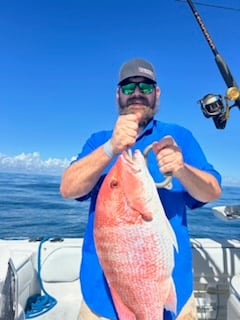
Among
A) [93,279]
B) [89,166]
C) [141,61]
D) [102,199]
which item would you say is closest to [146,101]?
[141,61]

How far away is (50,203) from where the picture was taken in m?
10.2

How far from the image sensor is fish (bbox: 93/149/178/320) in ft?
4.03

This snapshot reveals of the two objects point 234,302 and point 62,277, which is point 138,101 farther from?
point 62,277

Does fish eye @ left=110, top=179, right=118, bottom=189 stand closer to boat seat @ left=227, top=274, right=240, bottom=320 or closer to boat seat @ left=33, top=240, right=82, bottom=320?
boat seat @ left=227, top=274, right=240, bottom=320

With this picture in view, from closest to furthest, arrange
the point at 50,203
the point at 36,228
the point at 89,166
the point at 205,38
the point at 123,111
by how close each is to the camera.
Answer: the point at 89,166, the point at 123,111, the point at 205,38, the point at 36,228, the point at 50,203

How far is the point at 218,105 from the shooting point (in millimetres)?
2482

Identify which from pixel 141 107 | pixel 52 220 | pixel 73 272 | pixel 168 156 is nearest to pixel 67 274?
pixel 73 272

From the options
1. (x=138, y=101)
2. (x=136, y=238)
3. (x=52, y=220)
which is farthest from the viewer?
(x=52, y=220)

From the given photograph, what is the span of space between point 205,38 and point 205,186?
2014mm

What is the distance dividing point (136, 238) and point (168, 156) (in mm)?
320

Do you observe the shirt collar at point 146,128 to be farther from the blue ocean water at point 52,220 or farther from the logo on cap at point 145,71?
the blue ocean water at point 52,220

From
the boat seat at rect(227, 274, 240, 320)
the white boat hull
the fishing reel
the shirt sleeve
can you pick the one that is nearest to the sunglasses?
the shirt sleeve

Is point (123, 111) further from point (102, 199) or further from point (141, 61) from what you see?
point (102, 199)

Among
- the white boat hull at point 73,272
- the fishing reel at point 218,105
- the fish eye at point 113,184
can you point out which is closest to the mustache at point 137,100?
the fish eye at point 113,184
